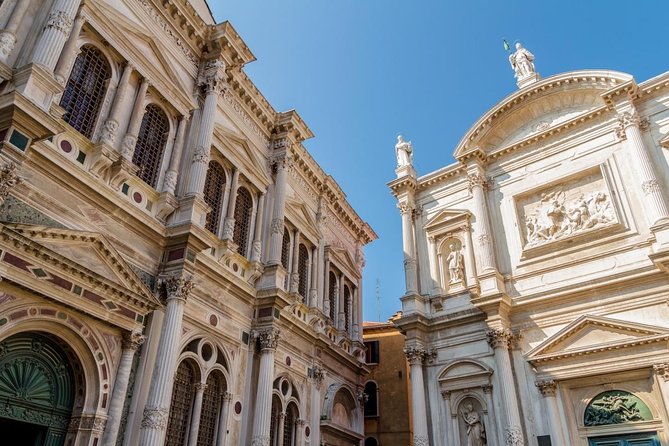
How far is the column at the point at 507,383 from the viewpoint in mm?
14875

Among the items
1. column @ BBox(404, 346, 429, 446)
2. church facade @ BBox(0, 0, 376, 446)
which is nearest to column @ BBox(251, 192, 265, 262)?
church facade @ BBox(0, 0, 376, 446)

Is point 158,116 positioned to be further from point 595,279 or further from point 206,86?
point 595,279

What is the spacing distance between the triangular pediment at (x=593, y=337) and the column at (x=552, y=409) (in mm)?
752

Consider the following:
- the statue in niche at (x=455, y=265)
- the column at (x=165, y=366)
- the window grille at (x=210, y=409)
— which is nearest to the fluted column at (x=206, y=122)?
the column at (x=165, y=366)

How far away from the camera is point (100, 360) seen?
33.0 feet

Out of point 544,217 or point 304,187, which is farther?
point 304,187

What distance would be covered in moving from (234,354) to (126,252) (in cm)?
453

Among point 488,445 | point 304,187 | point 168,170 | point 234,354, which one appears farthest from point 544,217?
point 168,170

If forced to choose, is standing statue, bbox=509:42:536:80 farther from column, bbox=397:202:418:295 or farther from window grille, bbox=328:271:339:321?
window grille, bbox=328:271:339:321

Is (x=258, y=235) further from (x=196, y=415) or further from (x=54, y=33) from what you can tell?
(x=54, y=33)

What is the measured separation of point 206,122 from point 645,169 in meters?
12.8

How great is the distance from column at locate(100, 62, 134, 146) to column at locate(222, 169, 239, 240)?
4234 millimetres

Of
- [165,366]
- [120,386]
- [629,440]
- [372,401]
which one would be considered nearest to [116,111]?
[165,366]

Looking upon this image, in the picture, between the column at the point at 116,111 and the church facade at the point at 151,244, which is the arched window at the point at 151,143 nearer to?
the church facade at the point at 151,244
